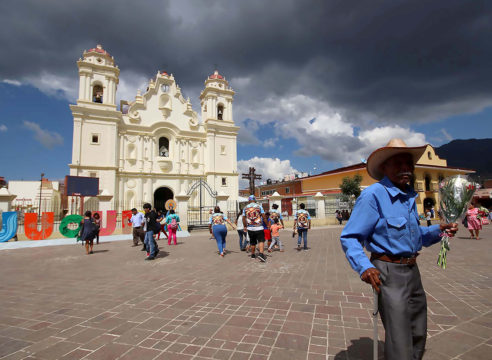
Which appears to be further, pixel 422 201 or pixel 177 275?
pixel 422 201

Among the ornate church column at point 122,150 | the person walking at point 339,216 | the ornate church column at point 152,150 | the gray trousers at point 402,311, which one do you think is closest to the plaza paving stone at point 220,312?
the gray trousers at point 402,311

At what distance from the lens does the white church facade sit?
22.7m

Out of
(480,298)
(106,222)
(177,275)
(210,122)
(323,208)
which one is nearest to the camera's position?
(480,298)

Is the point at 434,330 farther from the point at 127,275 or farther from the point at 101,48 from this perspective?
the point at 101,48

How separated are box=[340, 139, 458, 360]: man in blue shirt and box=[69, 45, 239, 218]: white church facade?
19.3 m

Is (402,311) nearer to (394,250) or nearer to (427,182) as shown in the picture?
(394,250)

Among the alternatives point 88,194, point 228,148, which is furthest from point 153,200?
point 228,148

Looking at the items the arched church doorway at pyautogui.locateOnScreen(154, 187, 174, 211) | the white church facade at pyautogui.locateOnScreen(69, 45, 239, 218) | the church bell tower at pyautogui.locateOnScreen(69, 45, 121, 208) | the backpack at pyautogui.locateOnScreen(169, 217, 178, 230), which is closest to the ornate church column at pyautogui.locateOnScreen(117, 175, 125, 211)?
the white church facade at pyautogui.locateOnScreen(69, 45, 239, 218)

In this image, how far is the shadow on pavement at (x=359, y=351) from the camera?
7.32ft

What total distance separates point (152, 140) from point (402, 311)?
26570mm

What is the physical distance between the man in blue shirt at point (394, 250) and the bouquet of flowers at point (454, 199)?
0.78 feet

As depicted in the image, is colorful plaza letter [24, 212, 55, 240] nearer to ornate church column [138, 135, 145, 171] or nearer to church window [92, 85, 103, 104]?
ornate church column [138, 135, 145, 171]

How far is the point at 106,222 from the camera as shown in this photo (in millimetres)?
13711

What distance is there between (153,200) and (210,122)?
32.9 feet
